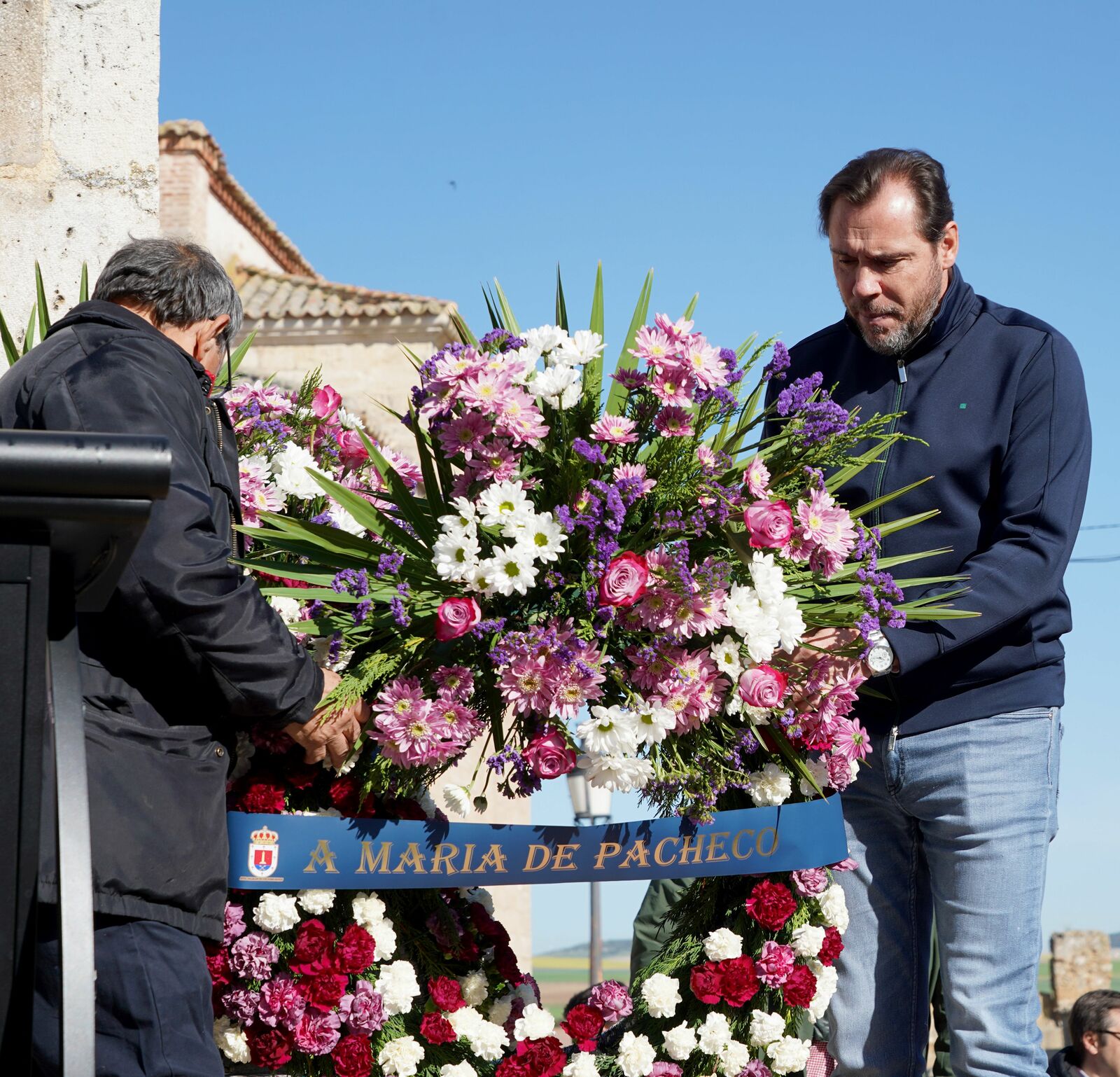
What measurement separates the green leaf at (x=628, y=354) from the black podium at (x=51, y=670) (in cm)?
161

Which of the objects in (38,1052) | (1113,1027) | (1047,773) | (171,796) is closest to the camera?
(38,1052)

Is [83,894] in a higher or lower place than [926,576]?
lower

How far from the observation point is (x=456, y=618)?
2.61m

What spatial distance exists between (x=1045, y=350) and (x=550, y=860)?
1.54 m

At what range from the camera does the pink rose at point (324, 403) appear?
139 inches

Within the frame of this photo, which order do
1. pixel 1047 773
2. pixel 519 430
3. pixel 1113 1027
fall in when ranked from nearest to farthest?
pixel 519 430 → pixel 1047 773 → pixel 1113 1027

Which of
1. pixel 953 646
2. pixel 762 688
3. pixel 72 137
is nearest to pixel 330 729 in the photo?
pixel 762 688

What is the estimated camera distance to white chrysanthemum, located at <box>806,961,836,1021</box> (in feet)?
9.57

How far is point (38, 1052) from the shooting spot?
2270mm

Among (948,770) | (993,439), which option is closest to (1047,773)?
(948,770)

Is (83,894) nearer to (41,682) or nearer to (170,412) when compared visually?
(41,682)

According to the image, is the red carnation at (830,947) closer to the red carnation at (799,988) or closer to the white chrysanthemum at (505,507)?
the red carnation at (799,988)

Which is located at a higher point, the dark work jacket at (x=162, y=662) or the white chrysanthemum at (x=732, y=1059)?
the dark work jacket at (x=162, y=662)

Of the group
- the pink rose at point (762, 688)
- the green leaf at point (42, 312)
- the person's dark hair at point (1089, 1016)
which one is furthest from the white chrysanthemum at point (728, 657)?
the person's dark hair at point (1089, 1016)
